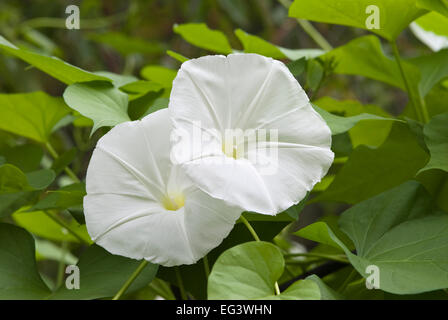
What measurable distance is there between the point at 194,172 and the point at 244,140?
0.06 m

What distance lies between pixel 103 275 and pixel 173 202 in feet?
0.28

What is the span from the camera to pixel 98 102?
41cm

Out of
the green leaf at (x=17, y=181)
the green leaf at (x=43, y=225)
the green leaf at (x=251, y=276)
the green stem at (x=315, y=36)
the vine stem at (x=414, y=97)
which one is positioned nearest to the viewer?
the green leaf at (x=251, y=276)

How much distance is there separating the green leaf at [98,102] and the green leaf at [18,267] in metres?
0.13

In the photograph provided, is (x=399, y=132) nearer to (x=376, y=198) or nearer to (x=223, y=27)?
(x=376, y=198)

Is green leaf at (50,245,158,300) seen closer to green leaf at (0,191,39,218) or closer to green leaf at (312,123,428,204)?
green leaf at (0,191,39,218)

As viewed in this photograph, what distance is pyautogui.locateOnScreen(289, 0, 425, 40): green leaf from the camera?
1.56ft


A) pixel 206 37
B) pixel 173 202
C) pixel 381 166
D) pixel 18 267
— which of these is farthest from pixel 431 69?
pixel 18 267

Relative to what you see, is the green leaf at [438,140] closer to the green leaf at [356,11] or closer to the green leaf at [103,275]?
the green leaf at [356,11]

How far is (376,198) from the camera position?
442mm

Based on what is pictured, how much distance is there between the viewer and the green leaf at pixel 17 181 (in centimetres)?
40

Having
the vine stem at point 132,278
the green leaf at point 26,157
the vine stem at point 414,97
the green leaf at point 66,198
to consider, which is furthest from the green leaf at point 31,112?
the vine stem at point 414,97

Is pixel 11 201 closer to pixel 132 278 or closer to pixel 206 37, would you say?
pixel 132 278

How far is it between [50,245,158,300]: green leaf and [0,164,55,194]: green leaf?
71 mm
